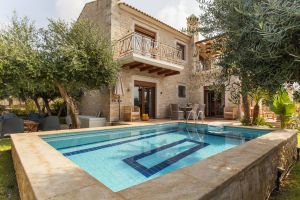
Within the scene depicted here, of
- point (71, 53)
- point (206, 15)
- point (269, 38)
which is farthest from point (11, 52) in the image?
point (269, 38)

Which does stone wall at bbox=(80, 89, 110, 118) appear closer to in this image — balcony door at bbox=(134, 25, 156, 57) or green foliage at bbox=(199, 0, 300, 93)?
balcony door at bbox=(134, 25, 156, 57)

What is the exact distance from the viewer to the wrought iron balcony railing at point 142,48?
43.0 feet

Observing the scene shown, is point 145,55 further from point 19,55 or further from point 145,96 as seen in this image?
point 19,55

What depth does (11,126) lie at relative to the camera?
9.12 metres

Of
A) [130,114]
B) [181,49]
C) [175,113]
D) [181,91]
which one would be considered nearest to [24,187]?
[130,114]

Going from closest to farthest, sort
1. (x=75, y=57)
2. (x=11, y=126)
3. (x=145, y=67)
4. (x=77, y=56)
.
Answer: (x=11, y=126) < (x=75, y=57) < (x=77, y=56) < (x=145, y=67)

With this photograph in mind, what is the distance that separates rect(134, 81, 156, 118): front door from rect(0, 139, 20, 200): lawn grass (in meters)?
9.50

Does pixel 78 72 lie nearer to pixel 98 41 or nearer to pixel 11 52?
pixel 98 41

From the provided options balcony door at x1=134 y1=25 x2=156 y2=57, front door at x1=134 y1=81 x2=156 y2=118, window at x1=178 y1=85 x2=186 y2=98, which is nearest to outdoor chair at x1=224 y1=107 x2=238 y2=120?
window at x1=178 y1=85 x2=186 y2=98

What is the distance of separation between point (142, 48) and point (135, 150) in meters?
8.53

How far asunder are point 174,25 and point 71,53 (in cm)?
1064

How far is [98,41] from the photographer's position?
10.5m

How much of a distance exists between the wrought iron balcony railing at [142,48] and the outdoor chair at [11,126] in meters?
7.07

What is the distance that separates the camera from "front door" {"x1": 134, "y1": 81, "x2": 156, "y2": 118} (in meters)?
15.2
